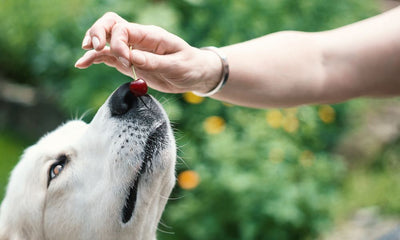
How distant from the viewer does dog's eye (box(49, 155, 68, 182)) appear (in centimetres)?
240

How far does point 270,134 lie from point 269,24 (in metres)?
1.14

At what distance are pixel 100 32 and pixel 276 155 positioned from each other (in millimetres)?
2490

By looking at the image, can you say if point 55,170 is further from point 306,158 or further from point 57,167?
point 306,158

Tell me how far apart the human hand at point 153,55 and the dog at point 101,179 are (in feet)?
0.53

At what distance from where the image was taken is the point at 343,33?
2406mm

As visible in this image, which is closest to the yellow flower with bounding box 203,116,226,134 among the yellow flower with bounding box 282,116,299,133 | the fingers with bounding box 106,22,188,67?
the yellow flower with bounding box 282,116,299,133

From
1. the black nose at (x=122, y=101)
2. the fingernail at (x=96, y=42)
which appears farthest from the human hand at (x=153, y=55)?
the black nose at (x=122, y=101)

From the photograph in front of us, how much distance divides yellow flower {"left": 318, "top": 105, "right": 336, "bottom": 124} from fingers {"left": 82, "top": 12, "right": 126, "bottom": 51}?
10.6 feet

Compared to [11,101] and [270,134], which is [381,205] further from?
[11,101]

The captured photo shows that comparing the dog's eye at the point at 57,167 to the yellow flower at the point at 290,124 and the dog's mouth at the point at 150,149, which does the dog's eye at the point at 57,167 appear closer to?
the dog's mouth at the point at 150,149

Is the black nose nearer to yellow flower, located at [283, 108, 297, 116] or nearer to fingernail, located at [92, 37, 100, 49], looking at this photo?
fingernail, located at [92, 37, 100, 49]

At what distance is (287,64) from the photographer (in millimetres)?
2422

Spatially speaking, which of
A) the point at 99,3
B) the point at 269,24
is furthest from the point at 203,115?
the point at 99,3

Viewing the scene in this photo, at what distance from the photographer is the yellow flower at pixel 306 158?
4.29 metres
